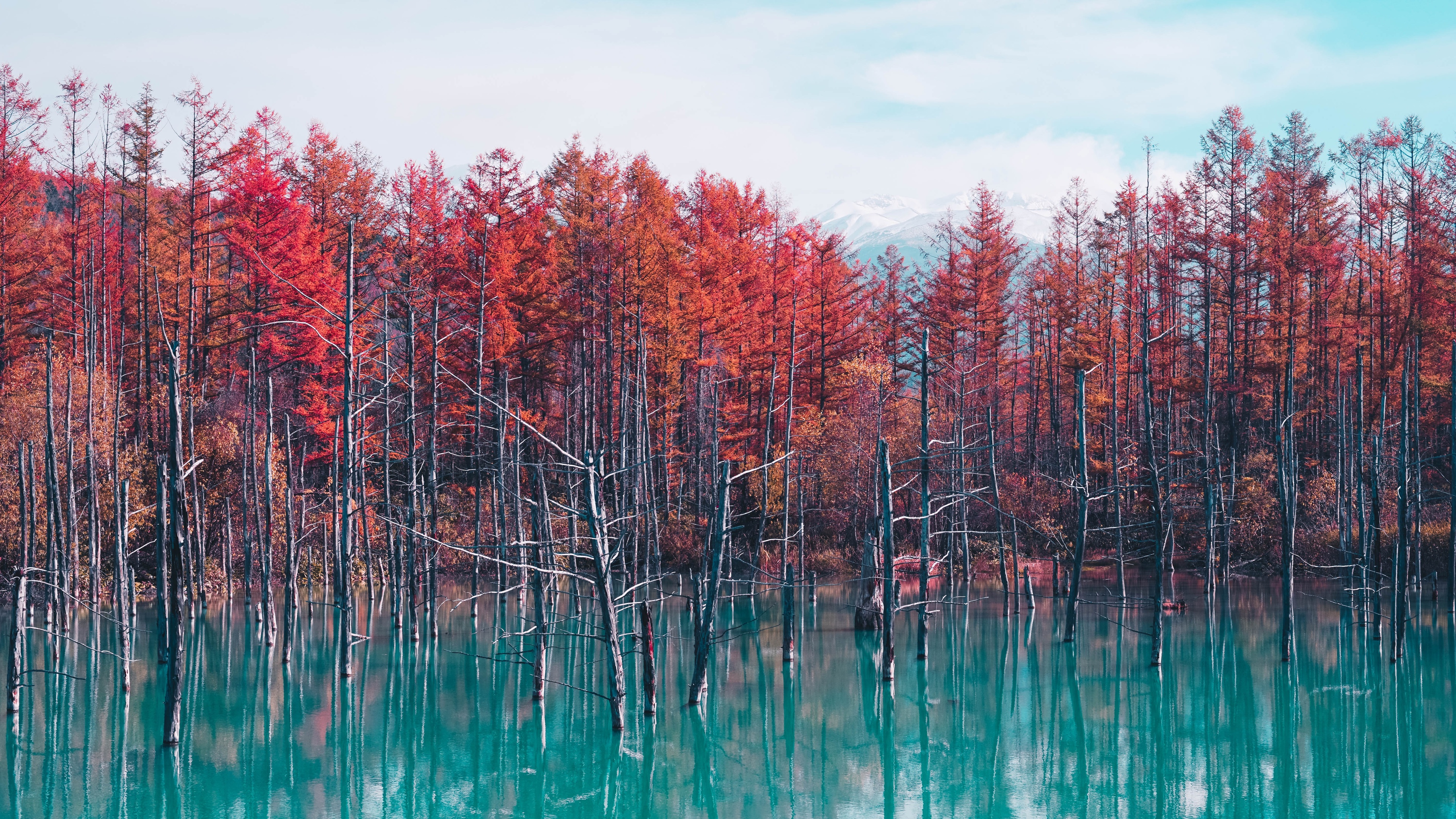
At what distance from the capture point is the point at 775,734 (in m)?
16.4

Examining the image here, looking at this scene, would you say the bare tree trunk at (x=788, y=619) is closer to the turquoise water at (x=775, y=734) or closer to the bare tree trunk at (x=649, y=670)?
the turquoise water at (x=775, y=734)

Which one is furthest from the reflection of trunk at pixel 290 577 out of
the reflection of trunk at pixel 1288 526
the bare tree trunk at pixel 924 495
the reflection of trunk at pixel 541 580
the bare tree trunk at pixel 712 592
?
the reflection of trunk at pixel 1288 526

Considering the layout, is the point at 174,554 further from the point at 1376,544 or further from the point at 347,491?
the point at 1376,544

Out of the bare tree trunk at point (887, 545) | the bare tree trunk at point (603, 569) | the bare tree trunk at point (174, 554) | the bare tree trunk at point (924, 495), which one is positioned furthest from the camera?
the bare tree trunk at point (924, 495)

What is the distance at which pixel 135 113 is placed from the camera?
3059 centimetres

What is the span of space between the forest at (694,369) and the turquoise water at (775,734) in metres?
2.07

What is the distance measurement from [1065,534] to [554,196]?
69.9 ft

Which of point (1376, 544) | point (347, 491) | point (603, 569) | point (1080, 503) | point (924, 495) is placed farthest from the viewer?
point (1376, 544)

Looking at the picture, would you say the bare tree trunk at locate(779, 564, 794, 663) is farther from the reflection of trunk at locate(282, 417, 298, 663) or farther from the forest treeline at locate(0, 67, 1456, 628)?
the reflection of trunk at locate(282, 417, 298, 663)

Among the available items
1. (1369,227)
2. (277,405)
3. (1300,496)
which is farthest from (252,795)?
(1369,227)

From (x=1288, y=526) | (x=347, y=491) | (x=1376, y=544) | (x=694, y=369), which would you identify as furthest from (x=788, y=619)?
(x=694, y=369)

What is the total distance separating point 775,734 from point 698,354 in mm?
21376

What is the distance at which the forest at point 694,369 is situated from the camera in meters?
27.2

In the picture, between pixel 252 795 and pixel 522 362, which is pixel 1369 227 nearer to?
pixel 522 362
